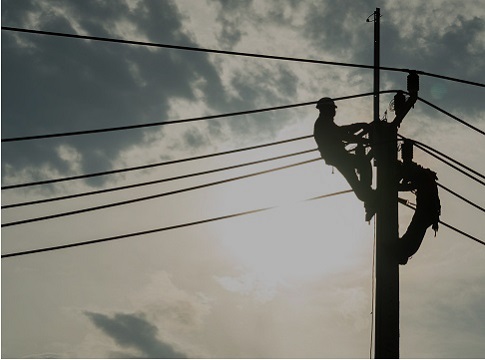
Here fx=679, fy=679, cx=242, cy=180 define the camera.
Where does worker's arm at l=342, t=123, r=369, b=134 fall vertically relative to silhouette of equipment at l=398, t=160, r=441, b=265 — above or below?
above

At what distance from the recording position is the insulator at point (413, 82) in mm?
10977

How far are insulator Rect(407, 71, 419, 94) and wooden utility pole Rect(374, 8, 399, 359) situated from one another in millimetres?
555

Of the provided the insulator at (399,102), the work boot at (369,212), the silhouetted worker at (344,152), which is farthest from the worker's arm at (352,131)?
the work boot at (369,212)

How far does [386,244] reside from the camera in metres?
9.80

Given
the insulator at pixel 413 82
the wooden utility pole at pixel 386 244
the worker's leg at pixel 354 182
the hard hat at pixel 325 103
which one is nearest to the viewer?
the wooden utility pole at pixel 386 244

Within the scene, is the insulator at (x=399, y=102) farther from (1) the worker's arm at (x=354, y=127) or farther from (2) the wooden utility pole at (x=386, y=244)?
(1) the worker's arm at (x=354, y=127)

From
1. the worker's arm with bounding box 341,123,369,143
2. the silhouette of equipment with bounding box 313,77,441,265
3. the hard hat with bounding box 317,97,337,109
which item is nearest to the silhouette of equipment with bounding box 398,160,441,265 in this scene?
the silhouette of equipment with bounding box 313,77,441,265

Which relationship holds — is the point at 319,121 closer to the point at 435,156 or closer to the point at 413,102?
the point at 413,102

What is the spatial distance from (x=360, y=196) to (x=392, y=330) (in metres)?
2.17

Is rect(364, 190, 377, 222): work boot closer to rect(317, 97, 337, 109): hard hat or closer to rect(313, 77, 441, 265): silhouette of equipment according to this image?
rect(313, 77, 441, 265): silhouette of equipment

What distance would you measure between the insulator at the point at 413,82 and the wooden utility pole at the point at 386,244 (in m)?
0.55

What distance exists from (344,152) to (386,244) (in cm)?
178

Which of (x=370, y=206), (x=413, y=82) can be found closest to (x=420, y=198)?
(x=370, y=206)

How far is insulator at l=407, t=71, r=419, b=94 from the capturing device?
11.0 meters
